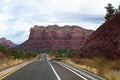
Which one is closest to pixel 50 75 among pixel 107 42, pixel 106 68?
pixel 106 68

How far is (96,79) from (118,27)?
40536 millimetres

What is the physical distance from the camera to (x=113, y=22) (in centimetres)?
6600

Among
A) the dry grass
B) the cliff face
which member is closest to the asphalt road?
the dry grass

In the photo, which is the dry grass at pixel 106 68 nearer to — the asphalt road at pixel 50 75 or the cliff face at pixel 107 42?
the asphalt road at pixel 50 75

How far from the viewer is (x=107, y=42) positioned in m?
60.0

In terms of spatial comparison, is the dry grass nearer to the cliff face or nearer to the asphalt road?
the asphalt road

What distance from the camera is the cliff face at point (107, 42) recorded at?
2138 inches

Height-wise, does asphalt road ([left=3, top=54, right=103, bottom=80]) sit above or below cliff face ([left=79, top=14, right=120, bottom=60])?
below

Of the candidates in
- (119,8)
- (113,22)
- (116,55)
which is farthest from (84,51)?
(119,8)

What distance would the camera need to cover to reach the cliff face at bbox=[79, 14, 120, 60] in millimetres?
54303

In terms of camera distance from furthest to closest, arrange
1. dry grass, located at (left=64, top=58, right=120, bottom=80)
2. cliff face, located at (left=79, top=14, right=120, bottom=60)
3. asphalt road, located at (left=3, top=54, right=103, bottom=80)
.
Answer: cliff face, located at (left=79, top=14, right=120, bottom=60) → asphalt road, located at (left=3, top=54, right=103, bottom=80) → dry grass, located at (left=64, top=58, right=120, bottom=80)

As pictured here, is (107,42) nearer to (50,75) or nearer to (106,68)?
(106,68)

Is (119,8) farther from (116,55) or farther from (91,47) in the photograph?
(116,55)

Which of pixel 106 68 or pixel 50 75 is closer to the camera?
pixel 50 75
